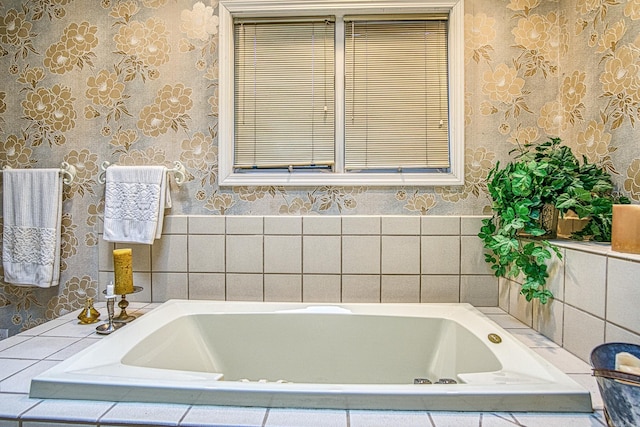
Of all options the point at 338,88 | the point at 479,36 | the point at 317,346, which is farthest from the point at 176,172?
the point at 479,36

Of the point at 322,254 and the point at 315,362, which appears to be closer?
the point at 315,362

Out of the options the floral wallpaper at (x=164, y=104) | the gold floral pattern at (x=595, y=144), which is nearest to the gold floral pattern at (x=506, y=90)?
the floral wallpaper at (x=164, y=104)

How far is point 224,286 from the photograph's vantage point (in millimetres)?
1682

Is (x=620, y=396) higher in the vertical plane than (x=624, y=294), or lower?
lower

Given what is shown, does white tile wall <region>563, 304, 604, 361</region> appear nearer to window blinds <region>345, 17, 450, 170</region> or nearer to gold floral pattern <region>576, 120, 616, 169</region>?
gold floral pattern <region>576, 120, 616, 169</region>

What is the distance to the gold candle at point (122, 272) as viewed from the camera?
4.52ft

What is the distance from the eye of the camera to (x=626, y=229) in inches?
39.2

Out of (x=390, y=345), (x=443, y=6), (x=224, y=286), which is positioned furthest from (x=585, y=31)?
(x=224, y=286)

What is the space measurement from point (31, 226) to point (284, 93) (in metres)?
1.32

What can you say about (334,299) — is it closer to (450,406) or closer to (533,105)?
(450,406)

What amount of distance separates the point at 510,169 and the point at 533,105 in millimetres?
468

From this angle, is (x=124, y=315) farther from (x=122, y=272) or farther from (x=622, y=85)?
(x=622, y=85)

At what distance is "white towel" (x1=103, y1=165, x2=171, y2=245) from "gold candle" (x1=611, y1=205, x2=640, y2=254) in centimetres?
167

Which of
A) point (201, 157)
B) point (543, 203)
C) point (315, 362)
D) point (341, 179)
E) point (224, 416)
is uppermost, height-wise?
point (201, 157)
